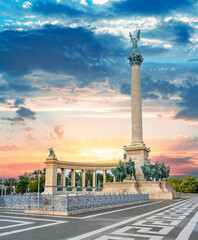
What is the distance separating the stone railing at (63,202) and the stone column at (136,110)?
1097 inches

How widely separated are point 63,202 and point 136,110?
1567 inches

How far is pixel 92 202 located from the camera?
72.3 feet

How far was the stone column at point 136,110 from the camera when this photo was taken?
5488 cm

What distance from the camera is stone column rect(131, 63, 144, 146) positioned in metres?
54.9

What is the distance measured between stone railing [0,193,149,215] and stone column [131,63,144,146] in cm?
2786

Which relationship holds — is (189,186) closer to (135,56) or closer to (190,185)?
(190,185)

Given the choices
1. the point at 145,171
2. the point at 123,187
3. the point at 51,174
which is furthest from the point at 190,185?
the point at 123,187

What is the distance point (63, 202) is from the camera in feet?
63.3

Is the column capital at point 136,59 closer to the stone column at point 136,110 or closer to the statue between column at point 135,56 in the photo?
the statue between column at point 135,56

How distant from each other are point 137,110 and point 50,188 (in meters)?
36.3

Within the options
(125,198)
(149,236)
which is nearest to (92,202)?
(125,198)

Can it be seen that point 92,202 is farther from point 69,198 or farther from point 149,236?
point 149,236

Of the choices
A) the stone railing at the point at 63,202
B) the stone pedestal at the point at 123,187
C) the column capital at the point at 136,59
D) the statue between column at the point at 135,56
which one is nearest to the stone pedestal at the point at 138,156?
the stone pedestal at the point at 123,187

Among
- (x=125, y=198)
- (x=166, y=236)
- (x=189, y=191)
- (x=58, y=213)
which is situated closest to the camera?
(x=166, y=236)
